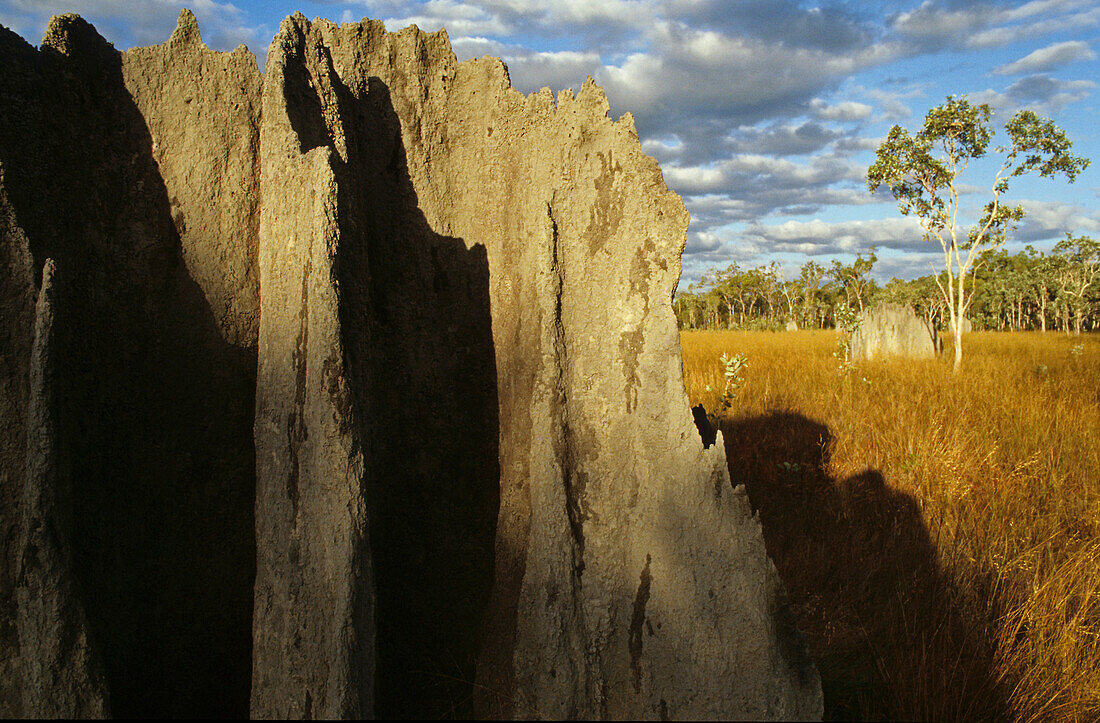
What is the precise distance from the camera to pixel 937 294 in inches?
1620

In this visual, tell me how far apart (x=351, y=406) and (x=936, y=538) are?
13.7 ft

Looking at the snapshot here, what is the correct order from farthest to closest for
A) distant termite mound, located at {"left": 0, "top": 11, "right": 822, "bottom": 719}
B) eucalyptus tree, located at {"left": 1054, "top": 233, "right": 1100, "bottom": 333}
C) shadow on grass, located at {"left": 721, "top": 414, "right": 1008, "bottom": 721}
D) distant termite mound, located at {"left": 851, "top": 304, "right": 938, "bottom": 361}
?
1. eucalyptus tree, located at {"left": 1054, "top": 233, "right": 1100, "bottom": 333}
2. distant termite mound, located at {"left": 851, "top": 304, "right": 938, "bottom": 361}
3. shadow on grass, located at {"left": 721, "top": 414, "right": 1008, "bottom": 721}
4. distant termite mound, located at {"left": 0, "top": 11, "right": 822, "bottom": 719}

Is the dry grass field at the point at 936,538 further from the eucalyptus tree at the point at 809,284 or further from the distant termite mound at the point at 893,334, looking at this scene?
the eucalyptus tree at the point at 809,284

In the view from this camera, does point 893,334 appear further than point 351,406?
Yes

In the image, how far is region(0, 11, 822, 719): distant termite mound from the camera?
71.7 inches

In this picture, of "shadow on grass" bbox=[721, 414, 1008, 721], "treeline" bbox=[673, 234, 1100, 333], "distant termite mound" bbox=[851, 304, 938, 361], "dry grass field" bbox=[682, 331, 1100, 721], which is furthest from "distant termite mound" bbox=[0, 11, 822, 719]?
"treeline" bbox=[673, 234, 1100, 333]

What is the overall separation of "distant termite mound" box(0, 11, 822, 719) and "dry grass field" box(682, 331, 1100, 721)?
65.2 inches

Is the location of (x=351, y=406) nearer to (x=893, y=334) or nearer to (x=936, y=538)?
(x=936, y=538)

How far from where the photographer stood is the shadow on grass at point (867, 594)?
9.46 feet

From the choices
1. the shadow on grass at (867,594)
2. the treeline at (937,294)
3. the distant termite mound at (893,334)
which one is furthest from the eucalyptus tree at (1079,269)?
the shadow on grass at (867,594)

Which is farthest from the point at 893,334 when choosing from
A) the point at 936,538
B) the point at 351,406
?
the point at 351,406

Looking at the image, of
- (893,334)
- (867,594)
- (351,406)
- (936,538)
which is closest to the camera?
(351,406)

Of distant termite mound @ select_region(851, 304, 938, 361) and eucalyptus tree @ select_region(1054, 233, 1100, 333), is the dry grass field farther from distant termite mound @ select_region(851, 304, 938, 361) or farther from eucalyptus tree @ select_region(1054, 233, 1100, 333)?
eucalyptus tree @ select_region(1054, 233, 1100, 333)

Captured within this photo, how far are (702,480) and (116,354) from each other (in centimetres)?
194
